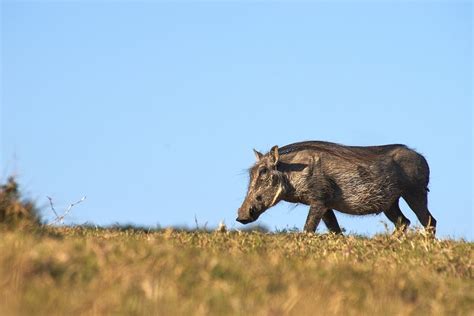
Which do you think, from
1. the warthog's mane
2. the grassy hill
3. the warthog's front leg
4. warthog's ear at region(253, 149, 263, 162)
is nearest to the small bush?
the grassy hill

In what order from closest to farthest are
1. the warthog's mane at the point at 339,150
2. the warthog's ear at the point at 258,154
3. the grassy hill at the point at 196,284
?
the grassy hill at the point at 196,284
the warthog's ear at the point at 258,154
the warthog's mane at the point at 339,150

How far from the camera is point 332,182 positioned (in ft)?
48.4

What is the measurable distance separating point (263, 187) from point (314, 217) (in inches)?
39.9

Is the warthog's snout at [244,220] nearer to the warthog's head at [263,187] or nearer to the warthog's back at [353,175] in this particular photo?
the warthog's head at [263,187]

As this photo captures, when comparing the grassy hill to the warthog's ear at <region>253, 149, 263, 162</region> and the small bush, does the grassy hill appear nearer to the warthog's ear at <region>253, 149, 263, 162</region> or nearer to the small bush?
the small bush

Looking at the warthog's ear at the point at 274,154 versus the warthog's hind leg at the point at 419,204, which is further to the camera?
the warthog's hind leg at the point at 419,204

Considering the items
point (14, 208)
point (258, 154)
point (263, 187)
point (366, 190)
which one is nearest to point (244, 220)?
point (263, 187)

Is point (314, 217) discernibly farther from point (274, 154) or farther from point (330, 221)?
point (274, 154)

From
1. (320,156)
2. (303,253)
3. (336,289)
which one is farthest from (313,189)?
(336,289)

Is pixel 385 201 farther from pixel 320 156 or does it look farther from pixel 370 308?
pixel 370 308

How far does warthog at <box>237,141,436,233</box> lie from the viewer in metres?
14.6

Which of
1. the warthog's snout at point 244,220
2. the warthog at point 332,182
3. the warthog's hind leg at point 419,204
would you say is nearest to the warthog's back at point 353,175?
the warthog at point 332,182

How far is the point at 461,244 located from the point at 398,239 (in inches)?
31.3

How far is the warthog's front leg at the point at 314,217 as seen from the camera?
46.2 ft
